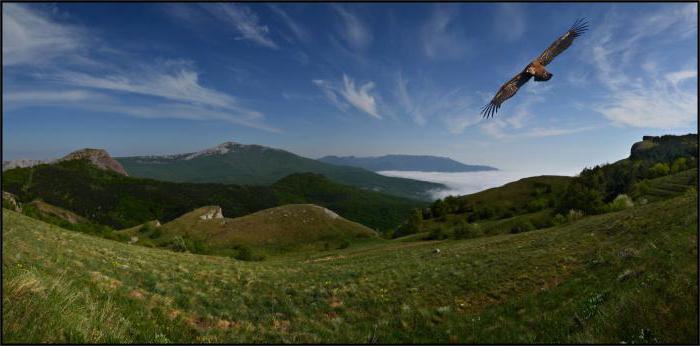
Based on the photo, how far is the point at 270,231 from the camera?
91.9 meters

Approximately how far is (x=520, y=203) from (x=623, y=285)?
3712 inches

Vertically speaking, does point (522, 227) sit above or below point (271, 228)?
above

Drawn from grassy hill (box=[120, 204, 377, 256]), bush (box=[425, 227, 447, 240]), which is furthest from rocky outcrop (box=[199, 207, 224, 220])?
bush (box=[425, 227, 447, 240])

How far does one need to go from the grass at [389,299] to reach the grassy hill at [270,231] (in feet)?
183

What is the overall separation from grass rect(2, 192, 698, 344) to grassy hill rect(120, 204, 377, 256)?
55.9 m

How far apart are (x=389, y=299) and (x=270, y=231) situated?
78.3 metres

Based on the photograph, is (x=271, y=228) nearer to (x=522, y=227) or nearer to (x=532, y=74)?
(x=522, y=227)

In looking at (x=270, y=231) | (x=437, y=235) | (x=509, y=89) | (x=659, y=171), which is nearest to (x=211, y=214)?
(x=270, y=231)

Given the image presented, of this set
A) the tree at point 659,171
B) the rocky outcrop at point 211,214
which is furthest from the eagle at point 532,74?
the rocky outcrop at point 211,214

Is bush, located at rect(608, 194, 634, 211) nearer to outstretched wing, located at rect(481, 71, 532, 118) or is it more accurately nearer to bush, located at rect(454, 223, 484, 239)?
bush, located at rect(454, 223, 484, 239)

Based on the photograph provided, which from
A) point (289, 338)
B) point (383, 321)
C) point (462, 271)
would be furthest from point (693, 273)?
point (462, 271)

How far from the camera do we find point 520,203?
96.9m

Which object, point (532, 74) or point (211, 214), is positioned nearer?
point (532, 74)

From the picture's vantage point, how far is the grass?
7789mm
